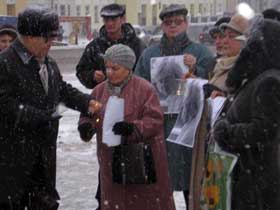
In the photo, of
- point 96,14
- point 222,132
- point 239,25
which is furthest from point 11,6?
point 222,132

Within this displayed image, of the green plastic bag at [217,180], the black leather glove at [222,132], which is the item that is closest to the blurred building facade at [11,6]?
the green plastic bag at [217,180]

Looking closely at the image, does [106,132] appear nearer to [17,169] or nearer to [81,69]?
[17,169]

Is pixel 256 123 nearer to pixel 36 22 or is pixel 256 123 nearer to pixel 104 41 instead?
pixel 36 22

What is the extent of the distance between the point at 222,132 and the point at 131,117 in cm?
99

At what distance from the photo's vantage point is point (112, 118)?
4.71 metres

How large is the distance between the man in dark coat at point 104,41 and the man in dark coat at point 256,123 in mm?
2386

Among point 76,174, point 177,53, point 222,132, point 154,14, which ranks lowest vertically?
point 76,174

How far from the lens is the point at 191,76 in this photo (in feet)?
17.5

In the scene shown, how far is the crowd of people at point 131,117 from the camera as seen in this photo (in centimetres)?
382

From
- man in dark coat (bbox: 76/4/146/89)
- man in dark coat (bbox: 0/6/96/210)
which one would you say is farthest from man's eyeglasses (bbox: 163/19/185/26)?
man in dark coat (bbox: 0/6/96/210)

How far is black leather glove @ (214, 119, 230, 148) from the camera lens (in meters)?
3.88

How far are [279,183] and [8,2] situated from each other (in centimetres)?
4743

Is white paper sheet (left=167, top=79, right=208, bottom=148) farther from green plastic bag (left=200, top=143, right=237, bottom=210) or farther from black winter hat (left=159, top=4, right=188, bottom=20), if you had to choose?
black winter hat (left=159, top=4, right=188, bottom=20)

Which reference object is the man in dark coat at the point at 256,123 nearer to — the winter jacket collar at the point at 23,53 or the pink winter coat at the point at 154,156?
the pink winter coat at the point at 154,156
